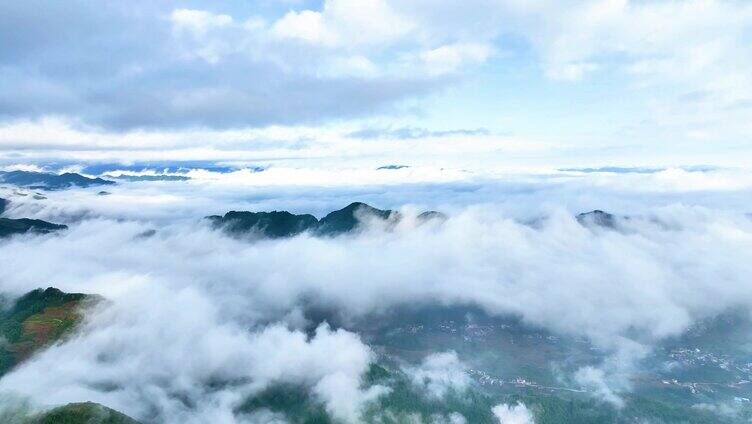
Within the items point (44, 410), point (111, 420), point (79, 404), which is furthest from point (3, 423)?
point (111, 420)

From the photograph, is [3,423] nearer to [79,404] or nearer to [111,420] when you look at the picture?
[79,404]

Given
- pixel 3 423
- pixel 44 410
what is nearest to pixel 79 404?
pixel 44 410

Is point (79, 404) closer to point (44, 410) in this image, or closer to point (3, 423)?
point (44, 410)

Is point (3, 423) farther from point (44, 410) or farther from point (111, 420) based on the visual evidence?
point (111, 420)

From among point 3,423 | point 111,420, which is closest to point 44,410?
point 3,423

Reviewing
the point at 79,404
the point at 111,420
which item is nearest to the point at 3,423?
the point at 79,404
